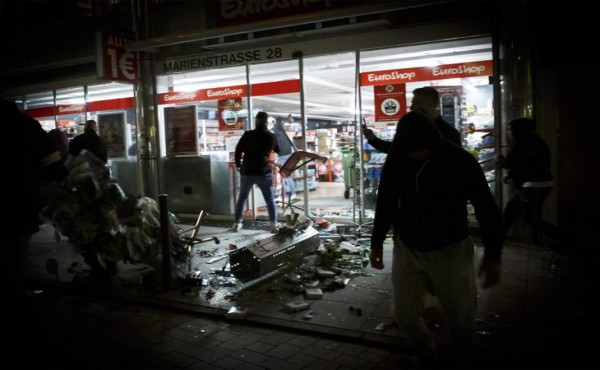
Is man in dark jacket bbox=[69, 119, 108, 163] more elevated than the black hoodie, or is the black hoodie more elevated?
man in dark jacket bbox=[69, 119, 108, 163]

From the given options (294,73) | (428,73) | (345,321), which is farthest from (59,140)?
(345,321)

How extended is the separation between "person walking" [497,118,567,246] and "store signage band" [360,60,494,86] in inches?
75.2

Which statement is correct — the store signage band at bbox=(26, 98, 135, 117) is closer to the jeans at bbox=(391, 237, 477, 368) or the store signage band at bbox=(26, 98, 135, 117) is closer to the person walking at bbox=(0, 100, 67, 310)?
the person walking at bbox=(0, 100, 67, 310)

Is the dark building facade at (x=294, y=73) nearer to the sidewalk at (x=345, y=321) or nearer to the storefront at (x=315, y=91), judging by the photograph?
the storefront at (x=315, y=91)

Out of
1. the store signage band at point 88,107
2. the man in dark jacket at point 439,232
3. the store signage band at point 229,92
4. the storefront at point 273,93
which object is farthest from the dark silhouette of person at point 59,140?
the man in dark jacket at point 439,232

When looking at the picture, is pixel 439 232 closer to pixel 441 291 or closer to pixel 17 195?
pixel 441 291

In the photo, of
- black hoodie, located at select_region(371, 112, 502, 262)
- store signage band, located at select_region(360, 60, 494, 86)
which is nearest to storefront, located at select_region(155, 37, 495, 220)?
store signage band, located at select_region(360, 60, 494, 86)

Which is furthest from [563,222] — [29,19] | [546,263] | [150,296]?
[29,19]

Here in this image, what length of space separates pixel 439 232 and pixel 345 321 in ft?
6.06

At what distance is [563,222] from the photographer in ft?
22.0

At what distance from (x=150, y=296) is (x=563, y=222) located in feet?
19.1

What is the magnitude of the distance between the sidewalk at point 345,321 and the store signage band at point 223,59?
16.4 ft

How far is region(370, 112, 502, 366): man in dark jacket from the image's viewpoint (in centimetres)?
290

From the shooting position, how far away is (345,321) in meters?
4.40
